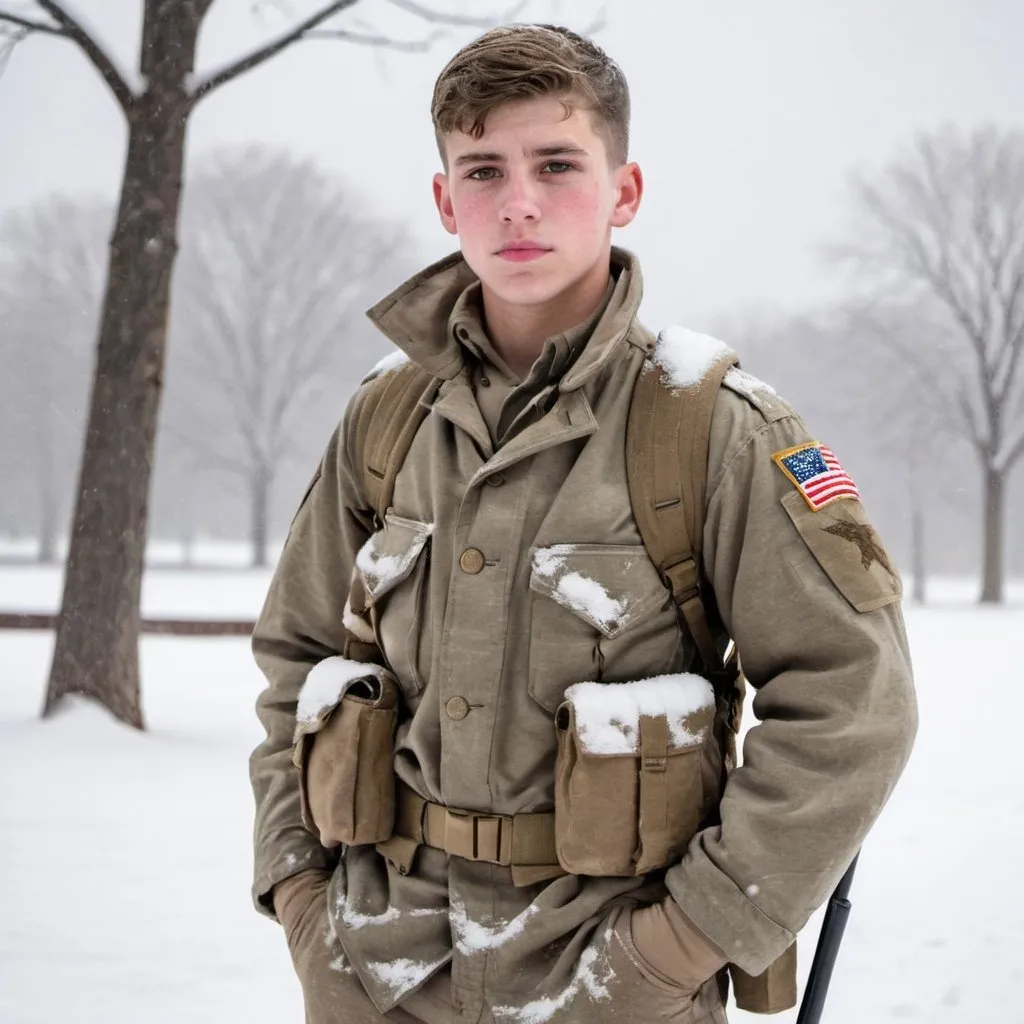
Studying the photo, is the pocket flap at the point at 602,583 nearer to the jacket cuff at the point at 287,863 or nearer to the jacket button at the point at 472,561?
the jacket button at the point at 472,561

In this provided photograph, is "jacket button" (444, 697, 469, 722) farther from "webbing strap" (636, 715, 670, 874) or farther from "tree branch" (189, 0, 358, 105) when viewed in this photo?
"tree branch" (189, 0, 358, 105)

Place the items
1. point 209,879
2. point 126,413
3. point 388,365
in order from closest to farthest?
point 388,365, point 209,879, point 126,413

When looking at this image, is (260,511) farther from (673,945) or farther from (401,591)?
(673,945)

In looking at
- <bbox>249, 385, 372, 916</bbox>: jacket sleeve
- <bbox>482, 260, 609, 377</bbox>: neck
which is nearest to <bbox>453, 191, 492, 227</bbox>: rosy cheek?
<bbox>482, 260, 609, 377</bbox>: neck

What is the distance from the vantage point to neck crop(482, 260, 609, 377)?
1.73m

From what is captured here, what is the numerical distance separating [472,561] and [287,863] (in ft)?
2.15

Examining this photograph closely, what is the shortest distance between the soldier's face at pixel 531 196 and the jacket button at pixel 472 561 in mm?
390

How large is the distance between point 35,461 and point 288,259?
26.1ft

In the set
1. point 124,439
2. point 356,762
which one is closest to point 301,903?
point 356,762

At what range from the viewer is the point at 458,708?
5.22 ft

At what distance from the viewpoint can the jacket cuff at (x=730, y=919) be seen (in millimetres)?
1457

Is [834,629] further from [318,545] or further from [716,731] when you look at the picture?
[318,545]

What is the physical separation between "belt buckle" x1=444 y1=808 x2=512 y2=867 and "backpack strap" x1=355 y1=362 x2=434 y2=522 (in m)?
0.51

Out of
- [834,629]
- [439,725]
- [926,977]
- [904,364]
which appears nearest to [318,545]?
[439,725]
